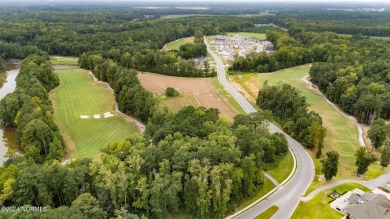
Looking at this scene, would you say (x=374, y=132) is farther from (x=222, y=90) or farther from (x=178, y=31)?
(x=178, y=31)

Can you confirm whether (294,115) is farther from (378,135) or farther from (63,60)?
(63,60)

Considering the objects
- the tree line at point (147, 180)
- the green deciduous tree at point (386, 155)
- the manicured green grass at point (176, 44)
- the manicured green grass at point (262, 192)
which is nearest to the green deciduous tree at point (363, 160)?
the green deciduous tree at point (386, 155)

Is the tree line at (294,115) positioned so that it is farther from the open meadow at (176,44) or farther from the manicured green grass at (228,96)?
the open meadow at (176,44)

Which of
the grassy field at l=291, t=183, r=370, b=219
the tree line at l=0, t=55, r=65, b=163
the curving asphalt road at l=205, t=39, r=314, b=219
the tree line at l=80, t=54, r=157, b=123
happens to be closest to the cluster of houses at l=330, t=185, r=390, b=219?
the grassy field at l=291, t=183, r=370, b=219

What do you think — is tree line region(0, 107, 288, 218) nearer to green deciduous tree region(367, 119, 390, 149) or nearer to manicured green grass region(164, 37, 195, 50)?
green deciduous tree region(367, 119, 390, 149)

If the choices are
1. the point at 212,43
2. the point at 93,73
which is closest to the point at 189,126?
the point at 93,73

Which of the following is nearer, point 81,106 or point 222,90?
point 81,106

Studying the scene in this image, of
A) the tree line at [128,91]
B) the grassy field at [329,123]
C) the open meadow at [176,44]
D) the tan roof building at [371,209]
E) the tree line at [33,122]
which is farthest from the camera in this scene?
the open meadow at [176,44]
